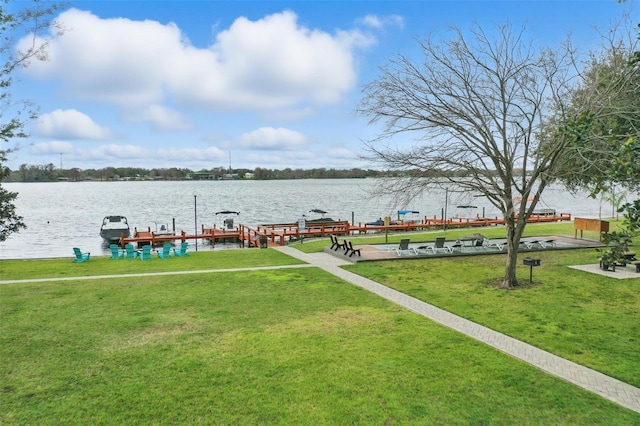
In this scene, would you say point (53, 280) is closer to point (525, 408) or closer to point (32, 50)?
point (32, 50)

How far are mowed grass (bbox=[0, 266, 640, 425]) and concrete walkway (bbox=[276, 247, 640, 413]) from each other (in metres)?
0.32

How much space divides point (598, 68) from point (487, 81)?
402 cm

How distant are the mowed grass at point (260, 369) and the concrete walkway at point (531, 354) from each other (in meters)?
0.32

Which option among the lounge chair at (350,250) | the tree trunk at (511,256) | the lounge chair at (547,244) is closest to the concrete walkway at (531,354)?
the tree trunk at (511,256)

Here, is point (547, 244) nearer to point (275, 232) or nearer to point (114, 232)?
point (275, 232)

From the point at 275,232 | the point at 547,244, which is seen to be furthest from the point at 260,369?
the point at 275,232

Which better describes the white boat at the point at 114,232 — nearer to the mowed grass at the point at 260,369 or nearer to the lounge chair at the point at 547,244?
the mowed grass at the point at 260,369

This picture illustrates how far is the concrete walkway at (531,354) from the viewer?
6.82m

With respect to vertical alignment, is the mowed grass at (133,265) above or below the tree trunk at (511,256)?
below

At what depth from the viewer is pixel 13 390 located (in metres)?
6.91

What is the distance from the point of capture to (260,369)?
769cm

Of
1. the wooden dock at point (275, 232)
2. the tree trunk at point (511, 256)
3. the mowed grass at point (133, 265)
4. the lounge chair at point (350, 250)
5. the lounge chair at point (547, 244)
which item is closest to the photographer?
the tree trunk at point (511, 256)

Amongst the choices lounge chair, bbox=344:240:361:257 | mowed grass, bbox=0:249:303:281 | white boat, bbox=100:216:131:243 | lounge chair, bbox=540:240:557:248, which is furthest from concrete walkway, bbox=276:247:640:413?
white boat, bbox=100:216:131:243

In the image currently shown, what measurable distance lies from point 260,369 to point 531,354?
5123mm
